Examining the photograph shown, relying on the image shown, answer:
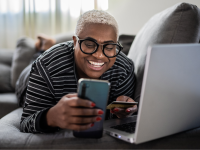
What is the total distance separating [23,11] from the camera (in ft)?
9.48

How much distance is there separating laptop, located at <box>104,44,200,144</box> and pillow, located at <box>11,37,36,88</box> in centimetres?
145

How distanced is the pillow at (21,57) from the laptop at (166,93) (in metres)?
1.45

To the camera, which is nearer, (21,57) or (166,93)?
(166,93)

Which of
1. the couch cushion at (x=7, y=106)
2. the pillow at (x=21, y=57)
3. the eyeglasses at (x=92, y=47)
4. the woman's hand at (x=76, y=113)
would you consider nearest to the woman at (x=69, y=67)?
the eyeglasses at (x=92, y=47)

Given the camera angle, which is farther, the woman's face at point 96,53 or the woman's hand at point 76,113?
the woman's face at point 96,53

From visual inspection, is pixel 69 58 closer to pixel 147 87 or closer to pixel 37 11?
pixel 147 87

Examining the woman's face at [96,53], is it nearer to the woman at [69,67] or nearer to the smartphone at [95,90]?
the woman at [69,67]

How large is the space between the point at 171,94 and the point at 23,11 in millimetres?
2644

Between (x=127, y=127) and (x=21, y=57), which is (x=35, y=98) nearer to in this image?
(x=127, y=127)

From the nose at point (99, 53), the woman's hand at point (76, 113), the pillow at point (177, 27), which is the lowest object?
the woman's hand at point (76, 113)

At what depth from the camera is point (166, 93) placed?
0.68 m

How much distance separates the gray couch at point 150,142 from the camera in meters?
0.75

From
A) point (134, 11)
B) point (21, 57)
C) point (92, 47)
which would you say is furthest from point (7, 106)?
point (134, 11)

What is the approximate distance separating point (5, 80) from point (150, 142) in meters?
1.66
